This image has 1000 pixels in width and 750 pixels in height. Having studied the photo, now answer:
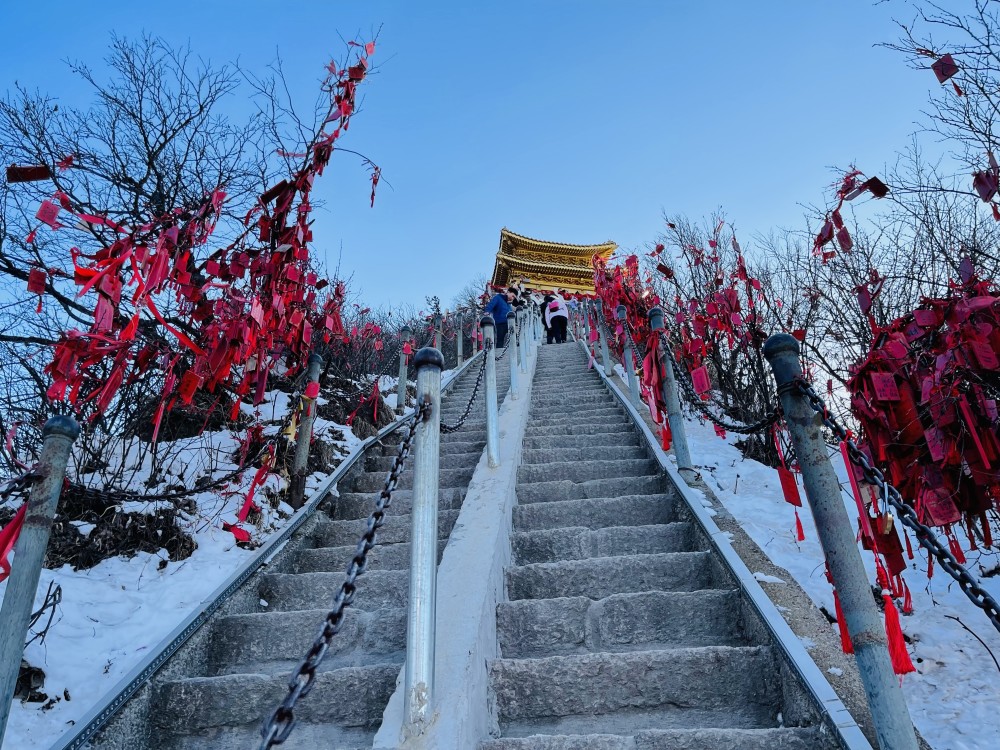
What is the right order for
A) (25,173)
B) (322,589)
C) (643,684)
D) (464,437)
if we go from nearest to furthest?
(643,684)
(25,173)
(322,589)
(464,437)

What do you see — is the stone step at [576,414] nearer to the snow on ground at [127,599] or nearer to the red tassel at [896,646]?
the snow on ground at [127,599]

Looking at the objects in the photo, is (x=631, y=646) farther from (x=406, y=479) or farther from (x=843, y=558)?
(x=406, y=479)

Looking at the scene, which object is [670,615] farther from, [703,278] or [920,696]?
[703,278]

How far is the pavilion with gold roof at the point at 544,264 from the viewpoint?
92.2 feet

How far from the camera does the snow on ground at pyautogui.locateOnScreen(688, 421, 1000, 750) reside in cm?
247

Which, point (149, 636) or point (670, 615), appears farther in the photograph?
point (149, 636)

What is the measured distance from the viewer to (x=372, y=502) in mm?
4441

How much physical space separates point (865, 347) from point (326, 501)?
6.42 metres

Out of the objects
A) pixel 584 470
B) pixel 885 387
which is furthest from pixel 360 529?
pixel 885 387

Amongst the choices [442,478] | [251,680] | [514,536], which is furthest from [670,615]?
[442,478]

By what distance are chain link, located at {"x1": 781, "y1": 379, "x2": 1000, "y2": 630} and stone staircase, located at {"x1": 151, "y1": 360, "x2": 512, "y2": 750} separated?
1958 mm

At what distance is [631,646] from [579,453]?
2619mm

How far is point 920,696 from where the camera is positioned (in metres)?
2.70

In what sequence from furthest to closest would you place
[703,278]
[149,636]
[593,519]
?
[703,278] → [593,519] → [149,636]
